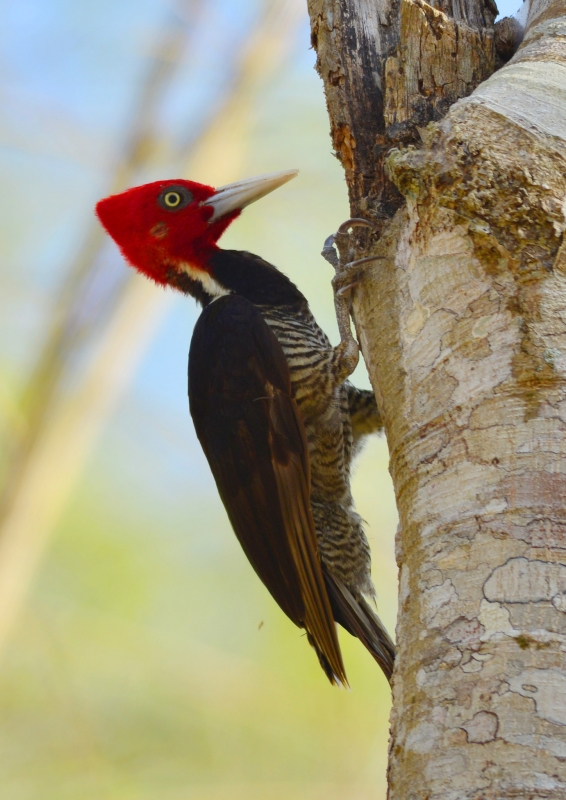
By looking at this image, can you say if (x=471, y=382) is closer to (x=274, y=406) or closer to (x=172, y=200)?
(x=274, y=406)

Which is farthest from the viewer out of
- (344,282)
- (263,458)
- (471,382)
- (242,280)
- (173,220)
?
(173,220)

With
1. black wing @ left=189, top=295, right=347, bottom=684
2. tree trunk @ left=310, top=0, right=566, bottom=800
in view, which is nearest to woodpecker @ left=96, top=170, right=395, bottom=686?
black wing @ left=189, top=295, right=347, bottom=684

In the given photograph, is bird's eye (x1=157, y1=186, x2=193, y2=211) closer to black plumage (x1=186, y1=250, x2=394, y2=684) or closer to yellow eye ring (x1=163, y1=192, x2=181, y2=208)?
yellow eye ring (x1=163, y1=192, x2=181, y2=208)

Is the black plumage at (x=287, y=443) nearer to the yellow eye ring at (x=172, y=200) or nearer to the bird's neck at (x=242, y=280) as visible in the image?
the bird's neck at (x=242, y=280)

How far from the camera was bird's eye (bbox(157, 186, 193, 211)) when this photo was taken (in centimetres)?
391

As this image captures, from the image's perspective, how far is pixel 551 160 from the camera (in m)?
2.07

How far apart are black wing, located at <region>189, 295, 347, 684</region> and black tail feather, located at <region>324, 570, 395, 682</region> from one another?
0.16m

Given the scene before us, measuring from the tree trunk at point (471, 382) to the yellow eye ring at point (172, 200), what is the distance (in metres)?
1.29

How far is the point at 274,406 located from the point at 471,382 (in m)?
1.36

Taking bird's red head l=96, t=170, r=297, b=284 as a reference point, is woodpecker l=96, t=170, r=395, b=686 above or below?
below

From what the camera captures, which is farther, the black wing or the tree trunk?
the black wing

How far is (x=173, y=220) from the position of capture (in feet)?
12.7

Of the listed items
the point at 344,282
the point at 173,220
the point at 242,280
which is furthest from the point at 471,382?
the point at 173,220

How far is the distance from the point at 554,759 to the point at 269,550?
1.87m
